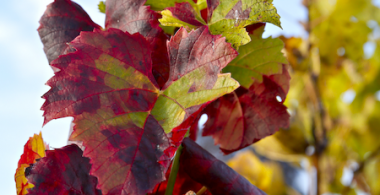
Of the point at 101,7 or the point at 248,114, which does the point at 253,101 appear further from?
the point at 101,7

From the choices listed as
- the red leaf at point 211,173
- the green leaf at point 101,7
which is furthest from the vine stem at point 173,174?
the green leaf at point 101,7

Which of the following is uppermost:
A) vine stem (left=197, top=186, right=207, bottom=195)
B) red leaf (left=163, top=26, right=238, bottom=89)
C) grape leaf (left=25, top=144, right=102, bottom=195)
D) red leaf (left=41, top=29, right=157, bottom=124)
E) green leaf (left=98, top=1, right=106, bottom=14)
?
green leaf (left=98, top=1, right=106, bottom=14)

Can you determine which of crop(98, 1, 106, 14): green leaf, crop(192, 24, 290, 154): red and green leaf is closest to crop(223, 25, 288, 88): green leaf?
crop(192, 24, 290, 154): red and green leaf

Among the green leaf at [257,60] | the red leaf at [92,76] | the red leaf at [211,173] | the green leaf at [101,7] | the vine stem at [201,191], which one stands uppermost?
the green leaf at [101,7]

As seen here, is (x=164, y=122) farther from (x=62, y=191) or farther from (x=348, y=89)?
(x=348, y=89)

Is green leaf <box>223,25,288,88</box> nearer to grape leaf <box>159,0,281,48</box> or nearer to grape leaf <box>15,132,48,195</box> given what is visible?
grape leaf <box>159,0,281,48</box>

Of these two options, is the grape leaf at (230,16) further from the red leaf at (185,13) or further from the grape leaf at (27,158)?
the grape leaf at (27,158)
